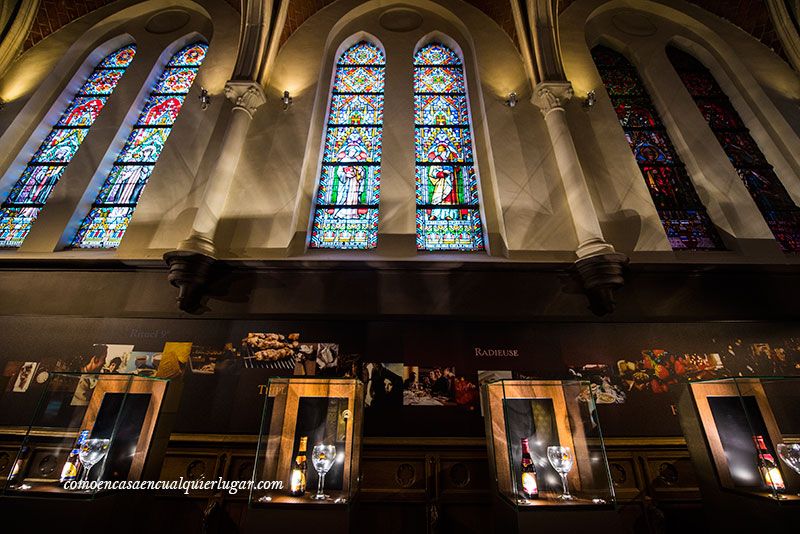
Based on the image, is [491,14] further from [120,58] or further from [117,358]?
[117,358]

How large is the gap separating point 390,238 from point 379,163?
153 centimetres

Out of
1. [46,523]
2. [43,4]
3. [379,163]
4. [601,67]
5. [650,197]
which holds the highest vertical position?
[43,4]

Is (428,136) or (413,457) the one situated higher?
(428,136)

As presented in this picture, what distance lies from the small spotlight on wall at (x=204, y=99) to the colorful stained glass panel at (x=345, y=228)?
9.20 feet

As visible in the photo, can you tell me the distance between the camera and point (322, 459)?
113 inches

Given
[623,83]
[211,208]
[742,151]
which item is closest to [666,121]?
[623,83]

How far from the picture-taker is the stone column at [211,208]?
4344 mm

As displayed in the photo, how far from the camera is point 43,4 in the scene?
719 centimetres

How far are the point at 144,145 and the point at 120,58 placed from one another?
8.72 feet

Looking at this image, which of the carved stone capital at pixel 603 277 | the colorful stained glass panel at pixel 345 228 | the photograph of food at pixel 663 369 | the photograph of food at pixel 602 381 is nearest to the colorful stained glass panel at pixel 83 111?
the colorful stained glass panel at pixel 345 228

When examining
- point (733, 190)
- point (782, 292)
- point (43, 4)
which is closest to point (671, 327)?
point (782, 292)

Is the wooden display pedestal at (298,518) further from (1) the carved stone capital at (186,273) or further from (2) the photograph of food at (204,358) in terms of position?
(1) the carved stone capital at (186,273)

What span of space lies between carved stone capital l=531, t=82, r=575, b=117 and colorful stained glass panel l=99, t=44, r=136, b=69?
7.79 metres

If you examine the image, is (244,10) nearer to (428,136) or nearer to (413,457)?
(428,136)
